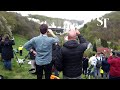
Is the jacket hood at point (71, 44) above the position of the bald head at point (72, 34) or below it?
below

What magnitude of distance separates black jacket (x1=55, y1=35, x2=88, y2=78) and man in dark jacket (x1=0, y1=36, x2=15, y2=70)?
364 cm

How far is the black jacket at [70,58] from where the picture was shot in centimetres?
572

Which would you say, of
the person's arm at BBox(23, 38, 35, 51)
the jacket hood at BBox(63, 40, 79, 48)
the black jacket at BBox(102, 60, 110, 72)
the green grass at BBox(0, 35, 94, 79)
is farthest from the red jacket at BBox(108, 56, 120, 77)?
the black jacket at BBox(102, 60, 110, 72)

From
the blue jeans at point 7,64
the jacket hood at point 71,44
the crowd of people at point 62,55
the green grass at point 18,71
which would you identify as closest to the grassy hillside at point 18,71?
the green grass at point 18,71

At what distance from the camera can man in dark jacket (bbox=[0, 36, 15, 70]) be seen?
9.08m

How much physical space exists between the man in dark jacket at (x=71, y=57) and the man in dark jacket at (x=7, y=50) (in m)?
3.64

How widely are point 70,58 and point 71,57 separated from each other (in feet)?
0.09

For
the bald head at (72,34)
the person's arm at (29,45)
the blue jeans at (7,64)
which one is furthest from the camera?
the blue jeans at (7,64)

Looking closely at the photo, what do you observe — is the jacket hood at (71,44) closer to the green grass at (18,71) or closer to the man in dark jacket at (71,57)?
the man in dark jacket at (71,57)

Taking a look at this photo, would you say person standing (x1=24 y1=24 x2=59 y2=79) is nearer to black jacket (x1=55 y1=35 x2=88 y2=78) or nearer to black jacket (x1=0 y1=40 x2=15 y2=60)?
black jacket (x1=55 y1=35 x2=88 y2=78)

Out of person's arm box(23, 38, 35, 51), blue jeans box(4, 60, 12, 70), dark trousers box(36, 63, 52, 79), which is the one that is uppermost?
person's arm box(23, 38, 35, 51)

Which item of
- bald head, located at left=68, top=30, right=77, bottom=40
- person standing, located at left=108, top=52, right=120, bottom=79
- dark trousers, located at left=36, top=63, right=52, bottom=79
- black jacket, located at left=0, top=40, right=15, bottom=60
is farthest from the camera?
black jacket, located at left=0, top=40, right=15, bottom=60

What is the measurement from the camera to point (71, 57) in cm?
574
